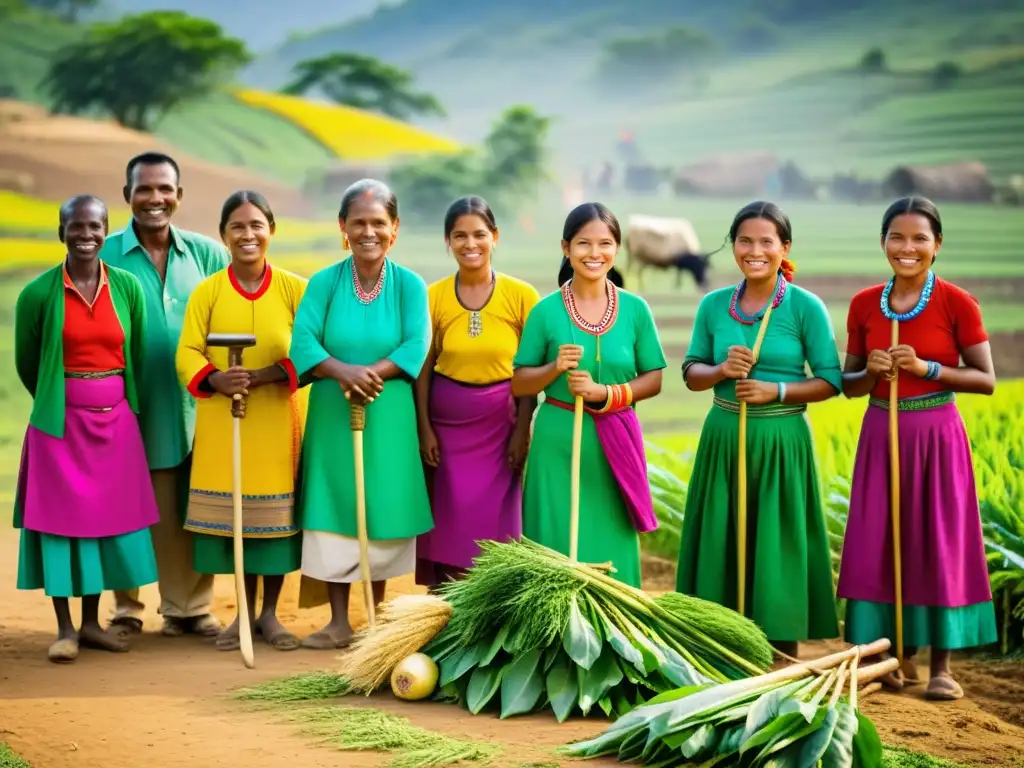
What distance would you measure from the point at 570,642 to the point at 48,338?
257 cm

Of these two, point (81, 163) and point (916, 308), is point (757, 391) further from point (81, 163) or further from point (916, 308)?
point (81, 163)

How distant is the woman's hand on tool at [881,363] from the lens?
17.7 feet

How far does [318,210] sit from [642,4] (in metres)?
5.70

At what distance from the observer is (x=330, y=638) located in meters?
5.98

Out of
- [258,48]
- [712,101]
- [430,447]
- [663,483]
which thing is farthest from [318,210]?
[430,447]

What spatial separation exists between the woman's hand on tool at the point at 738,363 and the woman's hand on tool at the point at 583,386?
52 cm

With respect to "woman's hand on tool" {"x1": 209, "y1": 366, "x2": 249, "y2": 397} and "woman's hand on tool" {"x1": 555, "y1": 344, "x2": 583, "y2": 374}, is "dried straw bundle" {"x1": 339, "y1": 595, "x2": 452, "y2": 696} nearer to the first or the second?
"woman's hand on tool" {"x1": 555, "y1": 344, "x2": 583, "y2": 374}

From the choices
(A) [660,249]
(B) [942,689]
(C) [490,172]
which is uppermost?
(C) [490,172]

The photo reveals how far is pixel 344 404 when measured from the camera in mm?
5832

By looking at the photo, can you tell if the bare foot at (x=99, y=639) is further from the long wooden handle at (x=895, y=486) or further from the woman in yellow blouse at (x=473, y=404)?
the long wooden handle at (x=895, y=486)

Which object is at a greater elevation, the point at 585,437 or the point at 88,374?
the point at 88,374

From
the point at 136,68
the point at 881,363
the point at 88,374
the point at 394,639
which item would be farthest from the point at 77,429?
the point at 136,68

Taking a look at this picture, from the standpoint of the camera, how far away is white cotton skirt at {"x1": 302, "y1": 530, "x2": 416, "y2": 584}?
5.87 m

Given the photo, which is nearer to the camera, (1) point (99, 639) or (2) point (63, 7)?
(1) point (99, 639)
